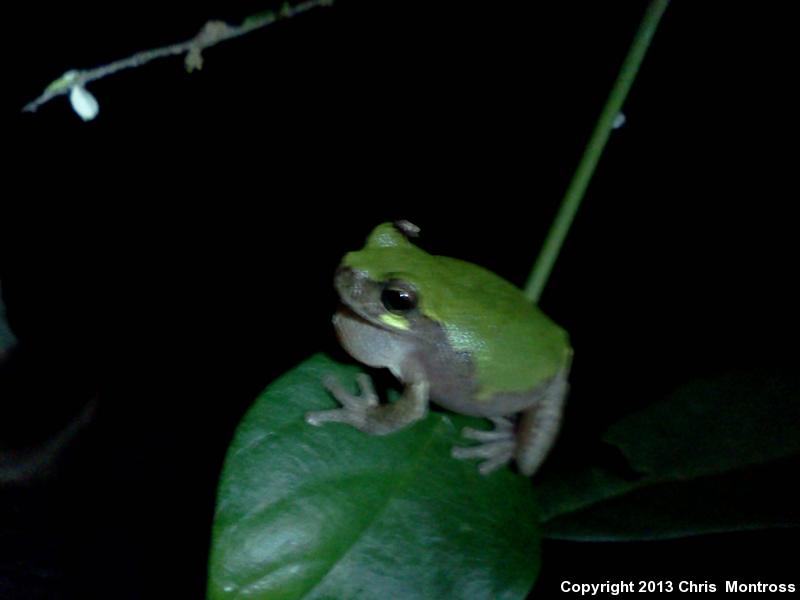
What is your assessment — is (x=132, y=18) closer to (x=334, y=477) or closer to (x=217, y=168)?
(x=217, y=168)

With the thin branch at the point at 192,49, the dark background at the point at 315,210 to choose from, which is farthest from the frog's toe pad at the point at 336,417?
the dark background at the point at 315,210

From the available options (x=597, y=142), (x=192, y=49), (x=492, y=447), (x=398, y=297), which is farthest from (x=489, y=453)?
(x=192, y=49)

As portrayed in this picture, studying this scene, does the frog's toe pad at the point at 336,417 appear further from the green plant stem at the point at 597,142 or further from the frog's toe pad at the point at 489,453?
the green plant stem at the point at 597,142

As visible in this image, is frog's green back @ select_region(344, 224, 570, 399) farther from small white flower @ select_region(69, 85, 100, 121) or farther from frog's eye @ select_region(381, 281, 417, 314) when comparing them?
small white flower @ select_region(69, 85, 100, 121)

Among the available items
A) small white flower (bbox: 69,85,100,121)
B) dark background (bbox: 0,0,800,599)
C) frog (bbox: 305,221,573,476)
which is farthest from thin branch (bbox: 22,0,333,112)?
dark background (bbox: 0,0,800,599)

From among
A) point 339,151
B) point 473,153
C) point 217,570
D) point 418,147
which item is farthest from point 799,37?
point 217,570

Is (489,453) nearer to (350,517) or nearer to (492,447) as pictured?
(492,447)

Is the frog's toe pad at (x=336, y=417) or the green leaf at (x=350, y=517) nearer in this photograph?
the green leaf at (x=350, y=517)
